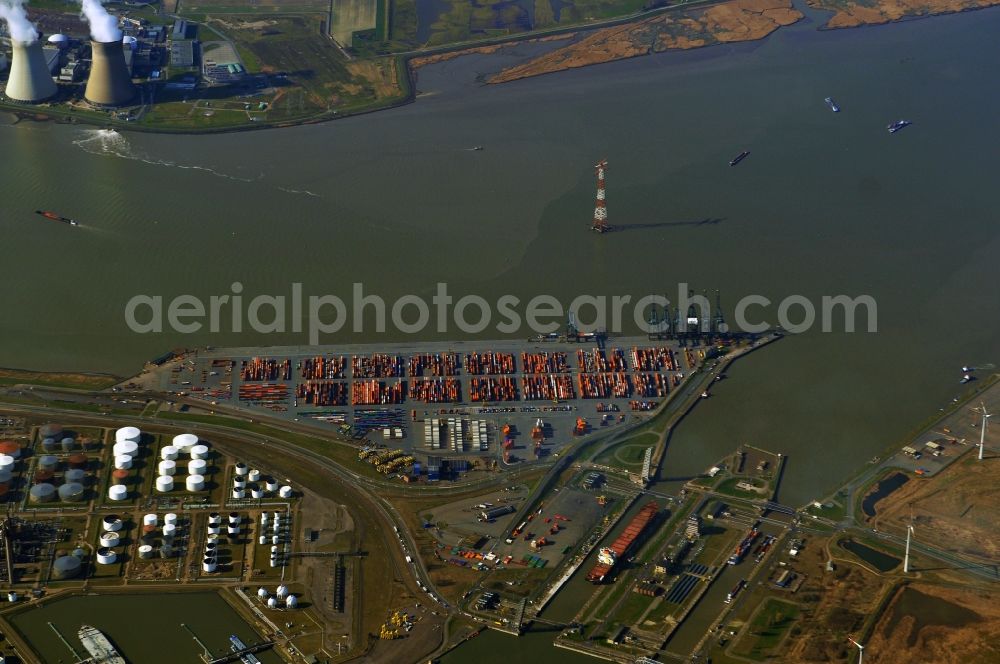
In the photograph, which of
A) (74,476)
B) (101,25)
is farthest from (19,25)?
(74,476)

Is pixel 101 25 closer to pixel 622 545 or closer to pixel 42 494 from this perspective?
pixel 42 494

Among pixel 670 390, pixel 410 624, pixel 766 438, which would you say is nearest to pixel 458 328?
pixel 670 390

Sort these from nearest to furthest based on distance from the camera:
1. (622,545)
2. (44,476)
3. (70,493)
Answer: (622,545) < (70,493) < (44,476)

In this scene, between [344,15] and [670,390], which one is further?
[344,15]

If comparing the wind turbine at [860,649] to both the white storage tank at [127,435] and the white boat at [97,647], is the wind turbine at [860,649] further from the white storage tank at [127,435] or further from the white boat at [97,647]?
the white storage tank at [127,435]

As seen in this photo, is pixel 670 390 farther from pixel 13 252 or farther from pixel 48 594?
pixel 13 252

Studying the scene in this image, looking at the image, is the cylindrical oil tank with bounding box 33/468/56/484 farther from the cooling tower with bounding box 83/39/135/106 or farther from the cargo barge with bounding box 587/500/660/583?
the cooling tower with bounding box 83/39/135/106

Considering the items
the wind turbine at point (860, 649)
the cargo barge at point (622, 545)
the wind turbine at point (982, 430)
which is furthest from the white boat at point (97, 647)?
Answer: the wind turbine at point (982, 430)
